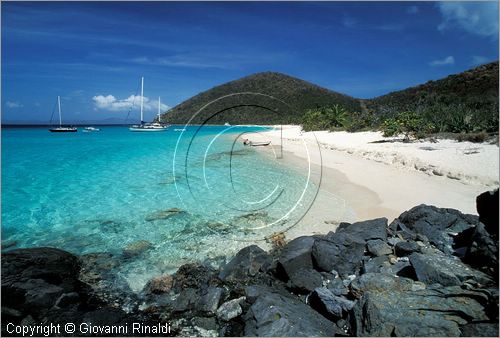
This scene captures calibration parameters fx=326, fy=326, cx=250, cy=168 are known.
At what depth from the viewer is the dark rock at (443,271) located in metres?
4.29

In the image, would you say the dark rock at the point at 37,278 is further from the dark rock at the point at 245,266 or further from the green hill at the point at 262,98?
the green hill at the point at 262,98

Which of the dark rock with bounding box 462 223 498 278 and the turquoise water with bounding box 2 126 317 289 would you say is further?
the turquoise water with bounding box 2 126 317 289

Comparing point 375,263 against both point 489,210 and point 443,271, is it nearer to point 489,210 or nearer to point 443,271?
point 443,271

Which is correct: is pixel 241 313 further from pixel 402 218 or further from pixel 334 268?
pixel 402 218

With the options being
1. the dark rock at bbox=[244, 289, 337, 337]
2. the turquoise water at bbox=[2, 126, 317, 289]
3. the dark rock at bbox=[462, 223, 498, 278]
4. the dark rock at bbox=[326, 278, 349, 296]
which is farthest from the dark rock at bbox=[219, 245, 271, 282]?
the dark rock at bbox=[462, 223, 498, 278]

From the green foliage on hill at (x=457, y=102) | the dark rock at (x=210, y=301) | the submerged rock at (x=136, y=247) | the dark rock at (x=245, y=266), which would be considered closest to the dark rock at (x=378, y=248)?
the dark rock at (x=245, y=266)

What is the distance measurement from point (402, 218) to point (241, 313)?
4232 millimetres

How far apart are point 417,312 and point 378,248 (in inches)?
79.6

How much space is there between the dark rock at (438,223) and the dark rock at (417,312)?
1.82 meters

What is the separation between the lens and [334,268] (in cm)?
535

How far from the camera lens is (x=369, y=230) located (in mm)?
6219

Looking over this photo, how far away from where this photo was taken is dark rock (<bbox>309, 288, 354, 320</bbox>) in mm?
4238

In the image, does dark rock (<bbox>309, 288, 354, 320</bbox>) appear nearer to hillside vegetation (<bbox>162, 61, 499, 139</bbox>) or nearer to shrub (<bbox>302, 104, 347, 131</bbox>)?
hillside vegetation (<bbox>162, 61, 499, 139</bbox>)

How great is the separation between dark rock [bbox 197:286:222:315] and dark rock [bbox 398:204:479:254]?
382cm
